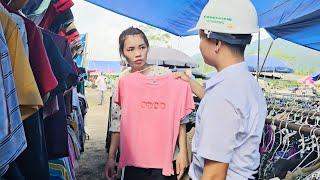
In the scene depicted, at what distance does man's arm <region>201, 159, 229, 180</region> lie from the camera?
117 centimetres

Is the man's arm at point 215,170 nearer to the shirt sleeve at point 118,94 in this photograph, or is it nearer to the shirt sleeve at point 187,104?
the shirt sleeve at point 187,104

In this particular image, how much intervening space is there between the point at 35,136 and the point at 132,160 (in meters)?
0.74

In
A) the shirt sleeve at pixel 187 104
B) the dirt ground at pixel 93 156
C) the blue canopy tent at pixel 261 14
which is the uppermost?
the blue canopy tent at pixel 261 14

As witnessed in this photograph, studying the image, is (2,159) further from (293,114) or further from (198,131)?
(293,114)

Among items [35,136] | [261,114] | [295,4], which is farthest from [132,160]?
[295,4]

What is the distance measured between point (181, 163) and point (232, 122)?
2.92ft

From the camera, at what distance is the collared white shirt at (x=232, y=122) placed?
3.70 ft

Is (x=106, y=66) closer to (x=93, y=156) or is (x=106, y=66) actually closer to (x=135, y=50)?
(x=93, y=156)

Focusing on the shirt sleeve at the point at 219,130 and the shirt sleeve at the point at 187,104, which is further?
the shirt sleeve at the point at 187,104

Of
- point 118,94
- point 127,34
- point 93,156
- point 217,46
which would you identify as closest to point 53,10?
point 127,34

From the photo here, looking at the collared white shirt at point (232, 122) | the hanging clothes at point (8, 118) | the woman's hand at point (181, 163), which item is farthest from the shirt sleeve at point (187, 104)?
the hanging clothes at point (8, 118)

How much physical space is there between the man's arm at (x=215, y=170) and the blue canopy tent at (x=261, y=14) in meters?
2.21

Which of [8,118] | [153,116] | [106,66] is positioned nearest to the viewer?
[8,118]

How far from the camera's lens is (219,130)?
44.3 inches
